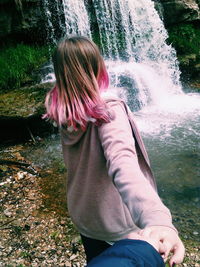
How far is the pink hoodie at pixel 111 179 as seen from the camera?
38.0 inches

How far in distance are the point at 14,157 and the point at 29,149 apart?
0.41 meters

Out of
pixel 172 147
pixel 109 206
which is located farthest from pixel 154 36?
pixel 109 206

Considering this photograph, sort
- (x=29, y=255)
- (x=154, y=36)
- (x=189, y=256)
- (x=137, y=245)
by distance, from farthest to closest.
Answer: (x=154, y=36) → (x=29, y=255) → (x=189, y=256) → (x=137, y=245)

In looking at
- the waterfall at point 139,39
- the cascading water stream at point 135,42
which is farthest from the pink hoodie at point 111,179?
the waterfall at point 139,39

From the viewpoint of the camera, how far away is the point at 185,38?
9.48 m

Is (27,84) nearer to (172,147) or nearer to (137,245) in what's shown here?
(172,147)

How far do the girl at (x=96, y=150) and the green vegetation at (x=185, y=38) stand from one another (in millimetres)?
8308

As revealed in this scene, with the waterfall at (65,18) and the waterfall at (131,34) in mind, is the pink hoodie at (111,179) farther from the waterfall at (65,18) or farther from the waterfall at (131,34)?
the waterfall at (65,18)

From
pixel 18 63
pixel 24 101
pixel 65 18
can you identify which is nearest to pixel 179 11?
pixel 65 18

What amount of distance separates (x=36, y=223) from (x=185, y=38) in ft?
26.2

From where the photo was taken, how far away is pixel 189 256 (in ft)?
8.64

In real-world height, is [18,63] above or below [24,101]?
above

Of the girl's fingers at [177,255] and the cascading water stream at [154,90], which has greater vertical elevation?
the girl's fingers at [177,255]

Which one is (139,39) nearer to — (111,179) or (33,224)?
(33,224)
